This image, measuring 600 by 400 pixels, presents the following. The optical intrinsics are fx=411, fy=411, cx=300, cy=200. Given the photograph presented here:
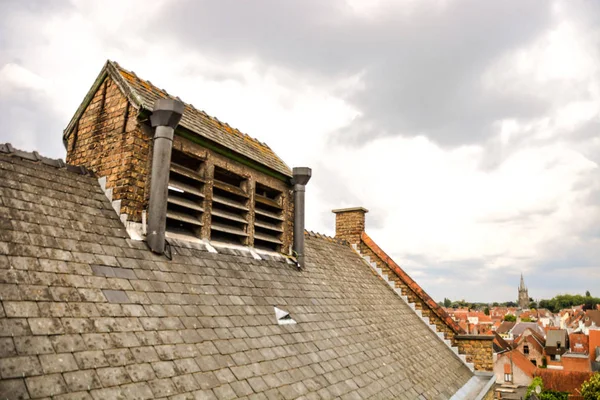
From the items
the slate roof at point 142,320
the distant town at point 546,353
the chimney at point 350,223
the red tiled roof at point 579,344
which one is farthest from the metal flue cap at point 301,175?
the red tiled roof at point 579,344

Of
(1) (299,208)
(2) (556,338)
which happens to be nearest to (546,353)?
(2) (556,338)

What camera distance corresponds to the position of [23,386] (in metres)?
3.09

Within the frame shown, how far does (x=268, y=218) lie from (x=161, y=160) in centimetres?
340

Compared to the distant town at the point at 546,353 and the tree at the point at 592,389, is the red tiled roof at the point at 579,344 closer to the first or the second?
the distant town at the point at 546,353

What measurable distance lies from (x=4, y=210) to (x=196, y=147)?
10.6ft

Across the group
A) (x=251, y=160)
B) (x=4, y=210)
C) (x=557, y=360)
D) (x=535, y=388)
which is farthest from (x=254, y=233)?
(x=557, y=360)

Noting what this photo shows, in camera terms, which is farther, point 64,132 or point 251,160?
point 251,160

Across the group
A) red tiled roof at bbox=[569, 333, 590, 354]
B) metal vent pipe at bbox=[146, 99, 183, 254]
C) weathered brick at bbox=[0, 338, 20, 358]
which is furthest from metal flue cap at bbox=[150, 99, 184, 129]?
red tiled roof at bbox=[569, 333, 590, 354]

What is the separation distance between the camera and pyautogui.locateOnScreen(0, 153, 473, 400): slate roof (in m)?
3.61

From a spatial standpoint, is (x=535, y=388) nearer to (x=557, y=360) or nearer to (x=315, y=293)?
(x=557, y=360)

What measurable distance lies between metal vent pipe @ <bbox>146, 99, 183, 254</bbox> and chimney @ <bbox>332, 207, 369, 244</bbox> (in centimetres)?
1017

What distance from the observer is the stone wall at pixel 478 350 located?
12.9m

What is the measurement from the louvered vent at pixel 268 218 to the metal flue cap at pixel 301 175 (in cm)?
53

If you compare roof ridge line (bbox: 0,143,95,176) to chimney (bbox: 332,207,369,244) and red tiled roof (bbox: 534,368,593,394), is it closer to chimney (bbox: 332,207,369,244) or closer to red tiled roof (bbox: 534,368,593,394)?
chimney (bbox: 332,207,369,244)
